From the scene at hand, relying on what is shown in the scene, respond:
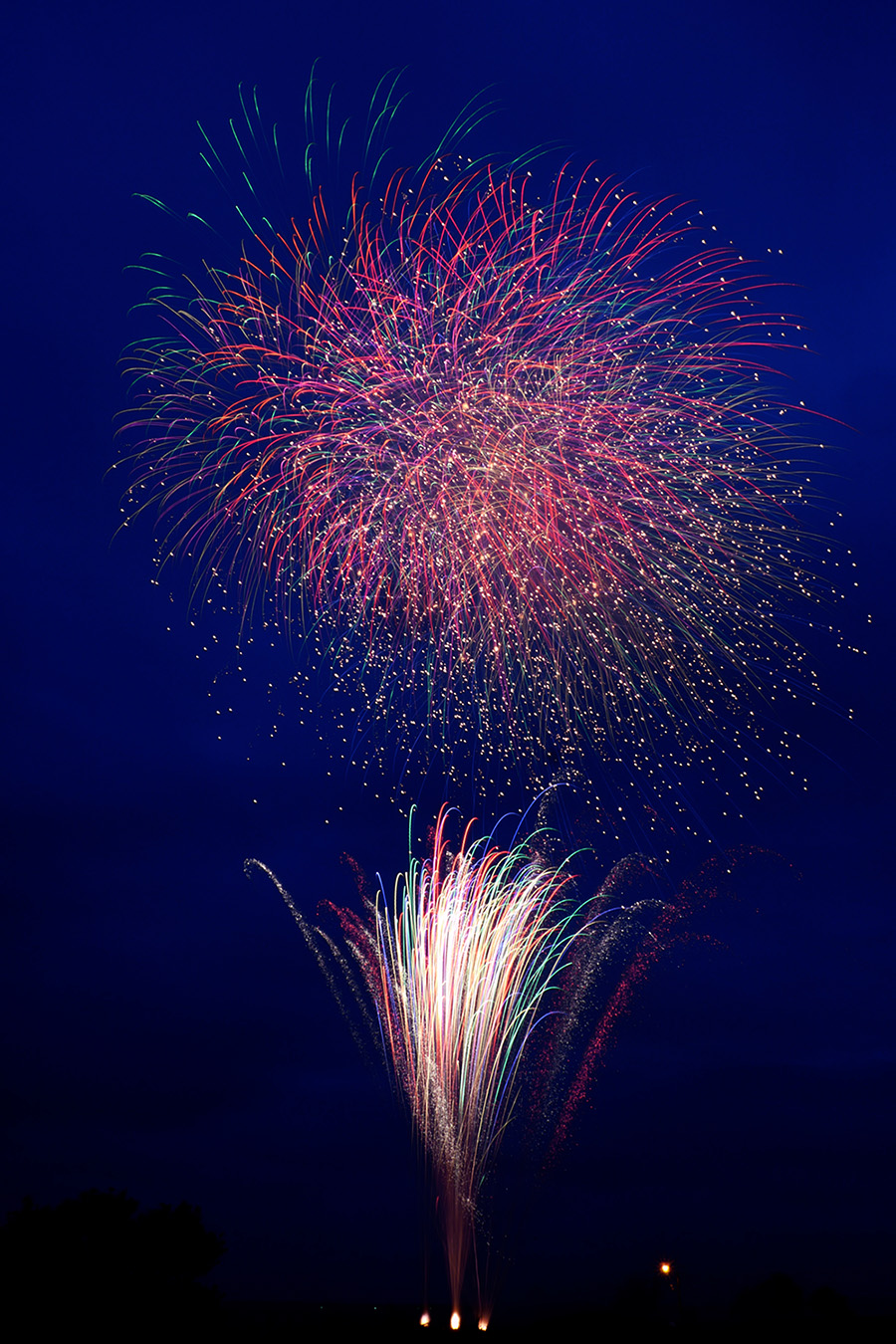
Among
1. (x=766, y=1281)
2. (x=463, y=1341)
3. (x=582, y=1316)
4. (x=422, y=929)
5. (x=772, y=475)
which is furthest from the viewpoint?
(x=766, y=1281)

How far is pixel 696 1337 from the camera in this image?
53.2 metres

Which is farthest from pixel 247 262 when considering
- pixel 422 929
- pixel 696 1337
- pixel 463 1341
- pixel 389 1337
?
pixel 696 1337

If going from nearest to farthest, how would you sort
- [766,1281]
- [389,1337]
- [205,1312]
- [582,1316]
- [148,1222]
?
[389,1337] → [205,1312] → [148,1222] → [582,1316] → [766,1281]

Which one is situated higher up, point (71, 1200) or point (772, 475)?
point (772, 475)

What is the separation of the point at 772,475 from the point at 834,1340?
5129 cm

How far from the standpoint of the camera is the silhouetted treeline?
150ft

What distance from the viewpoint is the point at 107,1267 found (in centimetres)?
4897

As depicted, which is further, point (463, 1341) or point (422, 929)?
point (463, 1341)

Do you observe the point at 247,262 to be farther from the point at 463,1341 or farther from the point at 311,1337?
the point at 311,1337

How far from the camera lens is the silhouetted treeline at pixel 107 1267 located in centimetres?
4581

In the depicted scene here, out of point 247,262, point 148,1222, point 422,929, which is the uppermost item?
point 247,262

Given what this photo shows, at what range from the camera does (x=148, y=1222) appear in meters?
52.2

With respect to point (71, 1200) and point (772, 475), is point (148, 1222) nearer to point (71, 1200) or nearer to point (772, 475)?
point (71, 1200)

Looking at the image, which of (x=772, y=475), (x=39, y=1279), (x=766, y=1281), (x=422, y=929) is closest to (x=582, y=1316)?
(x=766, y=1281)
